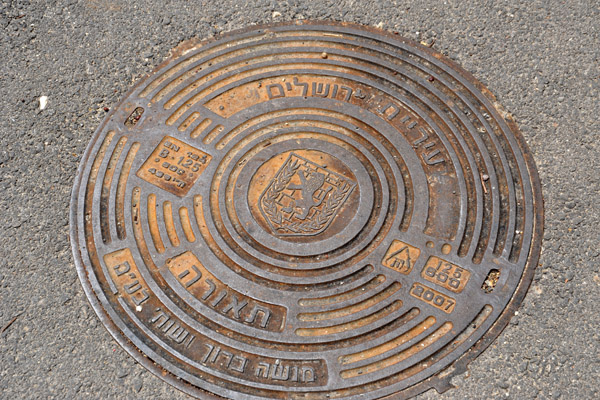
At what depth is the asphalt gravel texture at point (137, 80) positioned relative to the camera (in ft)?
7.89

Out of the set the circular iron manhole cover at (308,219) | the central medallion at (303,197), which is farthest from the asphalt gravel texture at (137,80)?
the central medallion at (303,197)

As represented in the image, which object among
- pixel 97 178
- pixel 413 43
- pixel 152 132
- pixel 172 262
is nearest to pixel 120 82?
pixel 152 132

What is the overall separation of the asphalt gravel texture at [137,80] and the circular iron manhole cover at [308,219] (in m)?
0.10

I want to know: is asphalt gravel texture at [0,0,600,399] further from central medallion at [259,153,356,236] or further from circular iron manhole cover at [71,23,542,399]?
central medallion at [259,153,356,236]

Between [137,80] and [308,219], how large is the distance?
1.30 m

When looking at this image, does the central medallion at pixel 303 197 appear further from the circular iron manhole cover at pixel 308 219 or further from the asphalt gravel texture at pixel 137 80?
the asphalt gravel texture at pixel 137 80

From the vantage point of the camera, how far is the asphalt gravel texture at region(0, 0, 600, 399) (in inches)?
94.7

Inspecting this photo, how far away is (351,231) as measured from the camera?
260cm

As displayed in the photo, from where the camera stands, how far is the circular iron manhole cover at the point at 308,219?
2.42m

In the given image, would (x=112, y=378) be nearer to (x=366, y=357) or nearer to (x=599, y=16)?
(x=366, y=357)

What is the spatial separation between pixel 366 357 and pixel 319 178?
0.90 meters

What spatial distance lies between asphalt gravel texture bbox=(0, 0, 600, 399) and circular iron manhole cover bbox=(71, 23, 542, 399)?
0.10 m

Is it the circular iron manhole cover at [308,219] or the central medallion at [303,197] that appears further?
the central medallion at [303,197]

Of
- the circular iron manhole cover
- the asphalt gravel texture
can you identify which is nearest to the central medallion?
the circular iron manhole cover
